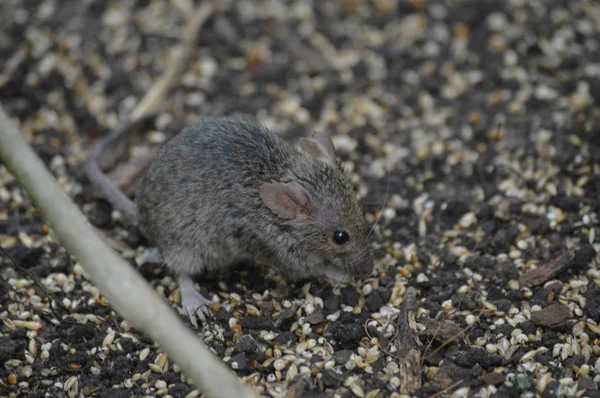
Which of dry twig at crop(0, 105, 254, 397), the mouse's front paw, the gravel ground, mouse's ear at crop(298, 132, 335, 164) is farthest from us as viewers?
mouse's ear at crop(298, 132, 335, 164)

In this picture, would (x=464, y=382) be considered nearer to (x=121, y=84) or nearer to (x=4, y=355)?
(x=4, y=355)

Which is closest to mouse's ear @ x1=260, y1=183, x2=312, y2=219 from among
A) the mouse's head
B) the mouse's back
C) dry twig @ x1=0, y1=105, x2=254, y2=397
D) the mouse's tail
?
the mouse's head

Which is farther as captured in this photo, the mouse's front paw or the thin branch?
the thin branch

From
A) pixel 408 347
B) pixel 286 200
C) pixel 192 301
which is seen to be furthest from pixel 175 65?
pixel 408 347

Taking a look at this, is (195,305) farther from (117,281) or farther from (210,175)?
(117,281)

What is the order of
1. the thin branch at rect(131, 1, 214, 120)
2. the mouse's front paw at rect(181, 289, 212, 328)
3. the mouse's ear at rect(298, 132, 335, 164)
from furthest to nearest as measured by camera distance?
the thin branch at rect(131, 1, 214, 120)
the mouse's ear at rect(298, 132, 335, 164)
the mouse's front paw at rect(181, 289, 212, 328)

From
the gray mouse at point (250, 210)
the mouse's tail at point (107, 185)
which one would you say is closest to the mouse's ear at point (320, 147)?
the gray mouse at point (250, 210)

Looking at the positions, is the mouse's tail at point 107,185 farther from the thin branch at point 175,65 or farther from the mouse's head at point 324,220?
the mouse's head at point 324,220

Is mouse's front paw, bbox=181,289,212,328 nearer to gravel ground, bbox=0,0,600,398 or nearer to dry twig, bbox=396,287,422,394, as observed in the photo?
gravel ground, bbox=0,0,600,398
